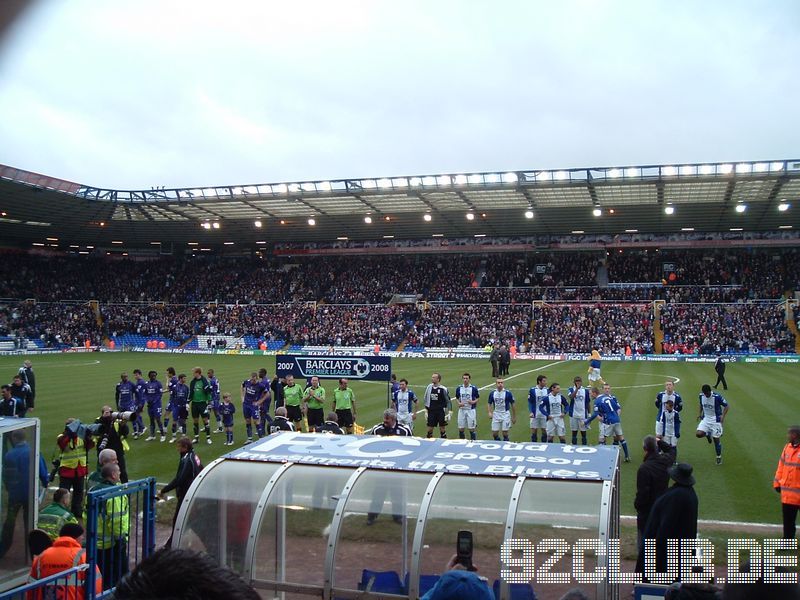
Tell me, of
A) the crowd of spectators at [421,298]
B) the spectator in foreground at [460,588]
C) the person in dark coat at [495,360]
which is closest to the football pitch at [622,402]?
the person in dark coat at [495,360]

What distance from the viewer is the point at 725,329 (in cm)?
4856

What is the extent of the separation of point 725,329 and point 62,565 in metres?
49.7

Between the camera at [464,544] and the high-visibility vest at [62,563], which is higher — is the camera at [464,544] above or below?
above

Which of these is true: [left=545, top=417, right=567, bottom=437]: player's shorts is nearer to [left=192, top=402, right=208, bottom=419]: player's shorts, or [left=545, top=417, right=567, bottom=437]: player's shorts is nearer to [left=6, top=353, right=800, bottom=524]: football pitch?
[left=6, top=353, right=800, bottom=524]: football pitch

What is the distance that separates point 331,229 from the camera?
189ft

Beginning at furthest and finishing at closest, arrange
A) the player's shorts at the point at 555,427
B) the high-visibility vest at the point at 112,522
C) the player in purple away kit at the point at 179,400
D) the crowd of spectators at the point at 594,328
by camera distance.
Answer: the crowd of spectators at the point at 594,328 < the player in purple away kit at the point at 179,400 < the player's shorts at the point at 555,427 < the high-visibility vest at the point at 112,522

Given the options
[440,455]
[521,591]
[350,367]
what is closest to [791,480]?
[440,455]

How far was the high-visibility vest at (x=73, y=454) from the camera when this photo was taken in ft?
38.1

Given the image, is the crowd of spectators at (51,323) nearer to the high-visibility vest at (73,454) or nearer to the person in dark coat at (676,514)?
the high-visibility vest at (73,454)

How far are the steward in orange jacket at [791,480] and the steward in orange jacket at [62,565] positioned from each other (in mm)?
9123

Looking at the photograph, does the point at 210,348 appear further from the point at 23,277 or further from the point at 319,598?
the point at 319,598

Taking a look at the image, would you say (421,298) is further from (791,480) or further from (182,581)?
(182,581)

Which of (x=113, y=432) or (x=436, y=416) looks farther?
(x=436, y=416)

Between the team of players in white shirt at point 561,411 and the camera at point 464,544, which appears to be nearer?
the camera at point 464,544
